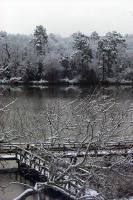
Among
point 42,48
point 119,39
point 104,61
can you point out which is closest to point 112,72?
point 104,61

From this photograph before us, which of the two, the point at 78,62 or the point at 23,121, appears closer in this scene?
the point at 23,121

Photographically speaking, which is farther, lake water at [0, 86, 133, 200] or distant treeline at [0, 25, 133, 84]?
distant treeline at [0, 25, 133, 84]

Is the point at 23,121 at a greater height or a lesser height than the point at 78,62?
lesser

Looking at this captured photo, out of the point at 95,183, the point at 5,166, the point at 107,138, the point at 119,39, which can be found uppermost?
the point at 119,39

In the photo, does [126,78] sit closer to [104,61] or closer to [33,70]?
[104,61]

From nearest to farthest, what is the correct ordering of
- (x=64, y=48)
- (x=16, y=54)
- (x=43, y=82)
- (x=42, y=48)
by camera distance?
(x=43, y=82) → (x=16, y=54) → (x=42, y=48) → (x=64, y=48)

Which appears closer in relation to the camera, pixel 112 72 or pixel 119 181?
pixel 119 181

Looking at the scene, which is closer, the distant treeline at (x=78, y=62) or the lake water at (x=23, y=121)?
the lake water at (x=23, y=121)

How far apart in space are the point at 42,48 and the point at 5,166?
6440 centimetres

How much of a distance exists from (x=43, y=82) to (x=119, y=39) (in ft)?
50.4

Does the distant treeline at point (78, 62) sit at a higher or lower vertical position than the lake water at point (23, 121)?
higher

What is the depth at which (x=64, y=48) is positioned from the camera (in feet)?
307

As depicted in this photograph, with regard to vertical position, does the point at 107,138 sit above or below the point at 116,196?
above

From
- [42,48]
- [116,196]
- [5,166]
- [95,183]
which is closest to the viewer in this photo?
[95,183]
